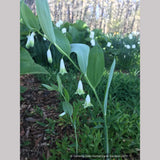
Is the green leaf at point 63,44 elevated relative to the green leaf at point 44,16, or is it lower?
lower

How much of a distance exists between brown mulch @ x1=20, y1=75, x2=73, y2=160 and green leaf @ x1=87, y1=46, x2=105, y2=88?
1.52 ft

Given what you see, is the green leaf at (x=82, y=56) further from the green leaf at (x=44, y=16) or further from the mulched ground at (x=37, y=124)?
the mulched ground at (x=37, y=124)

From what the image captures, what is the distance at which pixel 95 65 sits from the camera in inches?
27.6

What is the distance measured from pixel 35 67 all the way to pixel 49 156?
0.51 meters

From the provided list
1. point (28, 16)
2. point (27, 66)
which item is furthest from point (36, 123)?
point (28, 16)

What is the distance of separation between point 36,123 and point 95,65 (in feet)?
2.04

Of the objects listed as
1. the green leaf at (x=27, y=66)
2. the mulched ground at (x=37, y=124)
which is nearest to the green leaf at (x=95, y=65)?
the green leaf at (x=27, y=66)

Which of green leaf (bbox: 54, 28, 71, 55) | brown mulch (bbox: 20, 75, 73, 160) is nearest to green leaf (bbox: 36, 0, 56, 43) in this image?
green leaf (bbox: 54, 28, 71, 55)

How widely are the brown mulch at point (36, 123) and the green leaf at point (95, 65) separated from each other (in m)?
0.46

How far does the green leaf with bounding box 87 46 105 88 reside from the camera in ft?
2.29

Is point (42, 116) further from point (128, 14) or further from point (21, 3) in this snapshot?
point (128, 14)

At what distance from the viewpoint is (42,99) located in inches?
52.8

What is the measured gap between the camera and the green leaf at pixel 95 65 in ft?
2.29

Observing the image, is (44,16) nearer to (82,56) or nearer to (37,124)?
(82,56)
